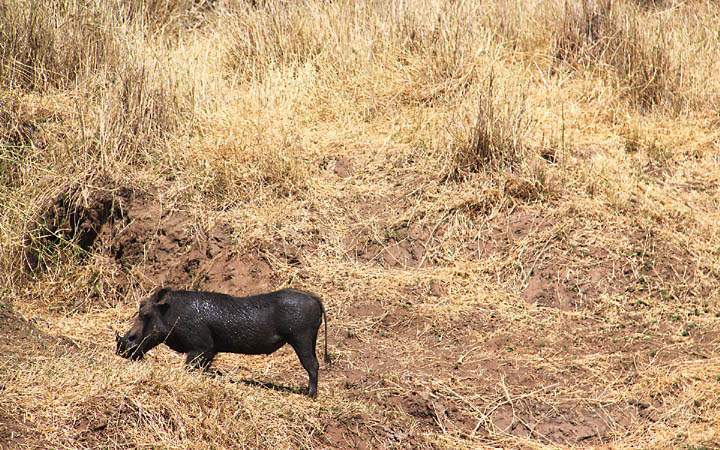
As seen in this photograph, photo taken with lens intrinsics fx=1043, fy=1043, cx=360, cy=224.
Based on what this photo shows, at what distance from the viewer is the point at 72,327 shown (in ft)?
25.9

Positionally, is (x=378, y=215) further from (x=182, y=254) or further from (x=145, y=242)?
(x=145, y=242)

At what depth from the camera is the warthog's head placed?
6496mm

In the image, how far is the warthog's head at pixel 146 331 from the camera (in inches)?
256

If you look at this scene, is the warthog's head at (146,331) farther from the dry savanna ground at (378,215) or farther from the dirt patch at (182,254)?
the dirt patch at (182,254)

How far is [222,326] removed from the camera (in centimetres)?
648

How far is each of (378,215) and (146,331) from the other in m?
2.90

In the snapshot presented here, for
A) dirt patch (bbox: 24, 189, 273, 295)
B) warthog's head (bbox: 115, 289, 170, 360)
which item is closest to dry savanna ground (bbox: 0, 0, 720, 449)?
dirt patch (bbox: 24, 189, 273, 295)

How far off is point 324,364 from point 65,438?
211 cm

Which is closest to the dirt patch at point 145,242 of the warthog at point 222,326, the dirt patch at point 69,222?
the dirt patch at point 69,222

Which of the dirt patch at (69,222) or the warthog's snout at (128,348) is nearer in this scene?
the warthog's snout at (128,348)

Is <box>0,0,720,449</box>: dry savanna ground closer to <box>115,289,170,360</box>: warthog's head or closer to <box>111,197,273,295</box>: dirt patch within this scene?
A: <box>111,197,273,295</box>: dirt patch

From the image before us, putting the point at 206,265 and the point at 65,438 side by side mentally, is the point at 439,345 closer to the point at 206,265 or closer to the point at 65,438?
the point at 206,265

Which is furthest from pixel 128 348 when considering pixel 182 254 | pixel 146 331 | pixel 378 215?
pixel 378 215

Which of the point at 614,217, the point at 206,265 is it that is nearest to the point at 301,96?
the point at 206,265
